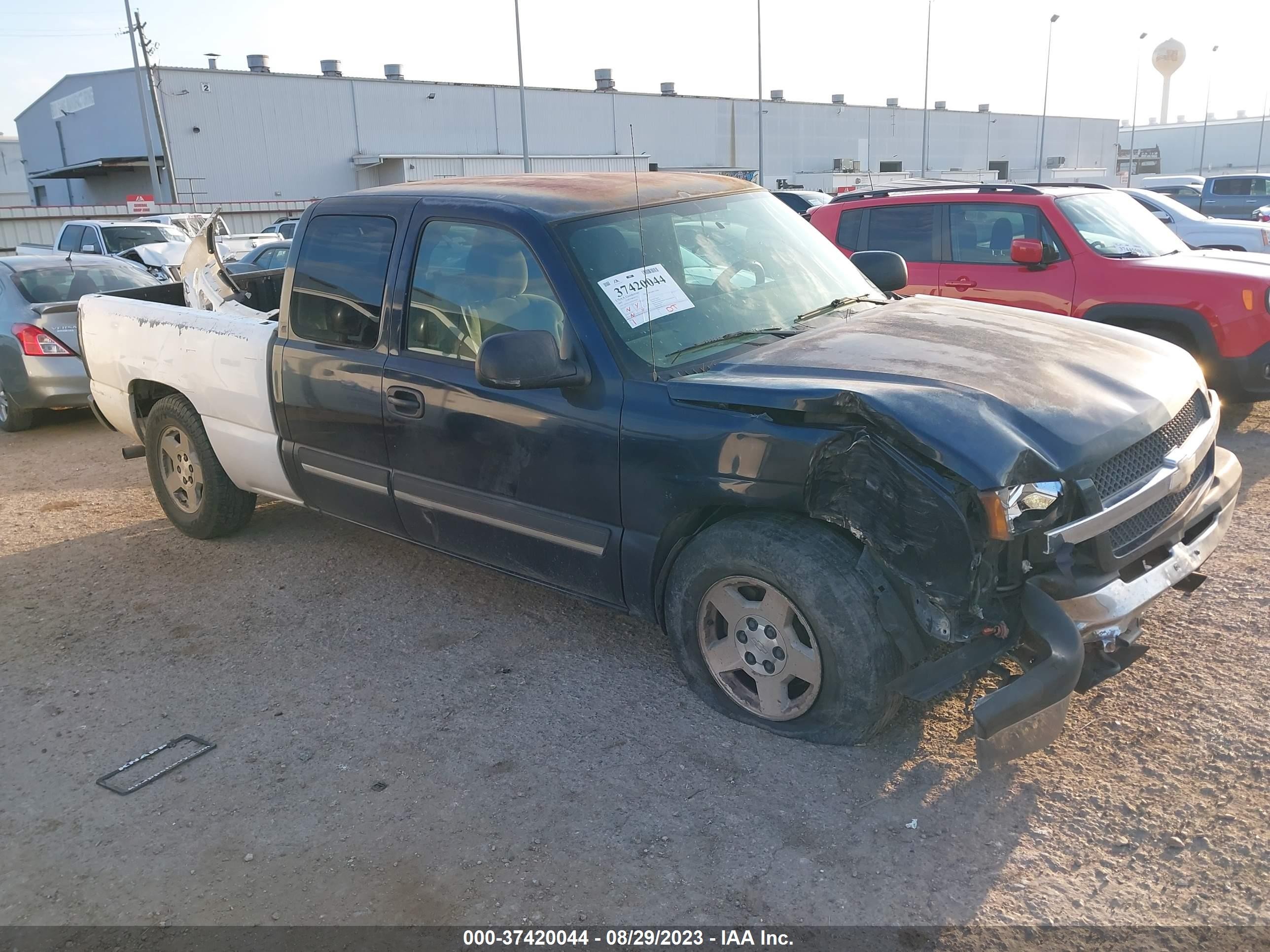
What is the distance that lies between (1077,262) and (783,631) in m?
5.58

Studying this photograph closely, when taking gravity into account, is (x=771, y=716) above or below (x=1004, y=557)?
below

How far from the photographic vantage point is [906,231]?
337 inches

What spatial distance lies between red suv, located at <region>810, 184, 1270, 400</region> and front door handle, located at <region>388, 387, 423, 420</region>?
14.3 feet

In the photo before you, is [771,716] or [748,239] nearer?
[771,716]

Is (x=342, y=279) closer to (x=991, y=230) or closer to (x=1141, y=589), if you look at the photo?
(x=1141, y=589)

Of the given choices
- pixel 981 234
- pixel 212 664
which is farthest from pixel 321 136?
pixel 212 664

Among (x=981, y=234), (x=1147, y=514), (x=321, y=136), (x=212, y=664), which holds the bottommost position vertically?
(x=212, y=664)

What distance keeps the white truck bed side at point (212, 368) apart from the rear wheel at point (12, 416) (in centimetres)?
390

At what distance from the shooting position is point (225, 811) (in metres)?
3.28

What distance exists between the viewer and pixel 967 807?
10.1 ft

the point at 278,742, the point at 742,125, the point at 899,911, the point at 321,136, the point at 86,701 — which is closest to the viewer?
the point at 899,911

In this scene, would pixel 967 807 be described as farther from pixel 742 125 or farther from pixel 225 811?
pixel 742 125

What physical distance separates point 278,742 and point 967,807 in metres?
2.48

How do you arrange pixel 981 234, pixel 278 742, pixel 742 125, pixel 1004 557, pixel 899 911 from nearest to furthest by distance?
pixel 899 911
pixel 1004 557
pixel 278 742
pixel 981 234
pixel 742 125
